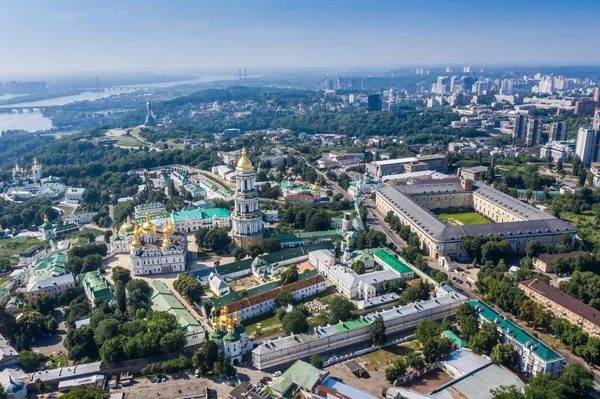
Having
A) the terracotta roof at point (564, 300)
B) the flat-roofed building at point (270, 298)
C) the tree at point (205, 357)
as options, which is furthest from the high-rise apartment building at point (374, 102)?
the tree at point (205, 357)

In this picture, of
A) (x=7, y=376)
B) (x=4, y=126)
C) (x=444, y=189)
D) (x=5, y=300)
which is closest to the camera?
(x=7, y=376)

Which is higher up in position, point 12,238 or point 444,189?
point 444,189

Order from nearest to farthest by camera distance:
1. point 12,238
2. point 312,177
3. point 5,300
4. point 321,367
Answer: point 321,367 < point 5,300 < point 12,238 < point 312,177

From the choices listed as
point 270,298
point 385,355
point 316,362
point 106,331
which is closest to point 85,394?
point 106,331

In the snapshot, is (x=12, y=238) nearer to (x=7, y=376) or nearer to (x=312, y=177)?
(x=7, y=376)

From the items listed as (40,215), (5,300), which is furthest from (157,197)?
(5,300)

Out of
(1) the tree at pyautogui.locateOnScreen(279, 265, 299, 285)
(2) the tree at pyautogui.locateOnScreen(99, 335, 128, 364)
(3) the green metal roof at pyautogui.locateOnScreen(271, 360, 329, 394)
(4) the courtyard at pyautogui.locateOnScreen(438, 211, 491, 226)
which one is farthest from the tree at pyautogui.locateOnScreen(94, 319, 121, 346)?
(4) the courtyard at pyautogui.locateOnScreen(438, 211, 491, 226)
